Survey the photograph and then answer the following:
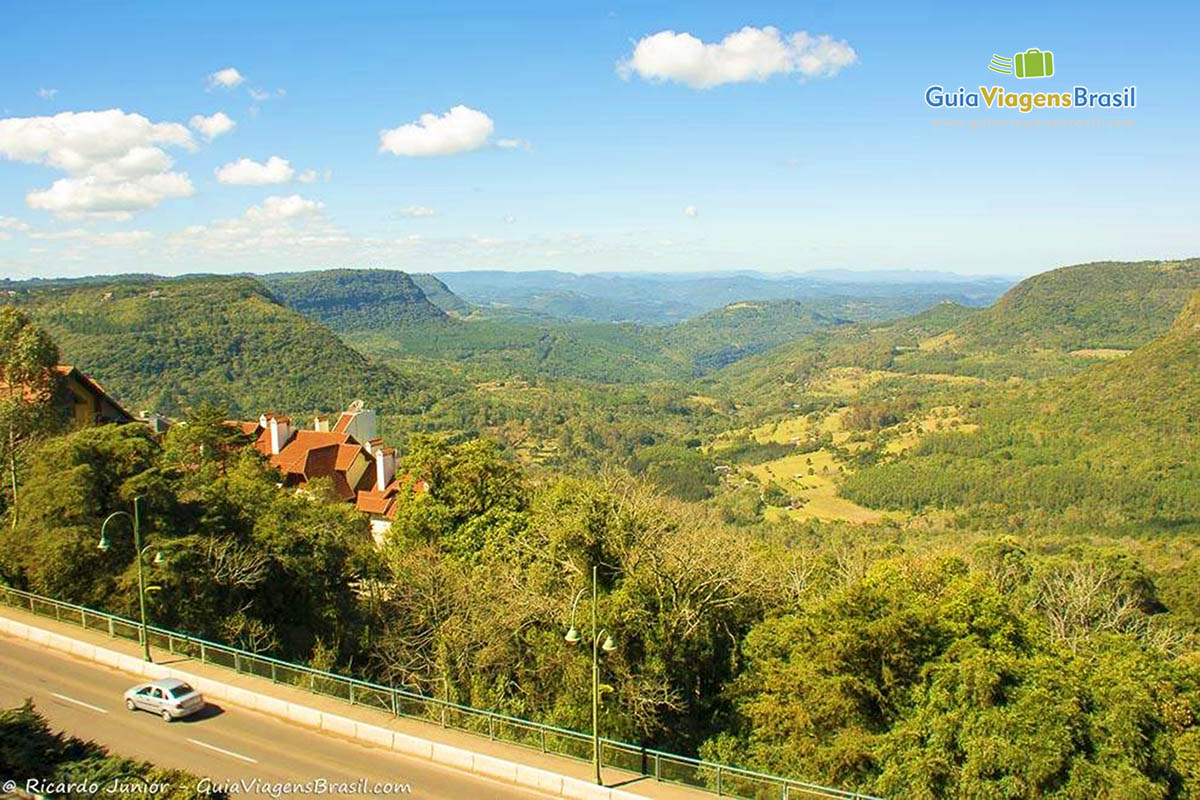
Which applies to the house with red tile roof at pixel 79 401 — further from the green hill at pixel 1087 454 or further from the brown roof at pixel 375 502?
the green hill at pixel 1087 454

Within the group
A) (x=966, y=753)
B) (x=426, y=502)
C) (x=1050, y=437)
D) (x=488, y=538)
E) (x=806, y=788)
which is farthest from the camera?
(x=1050, y=437)

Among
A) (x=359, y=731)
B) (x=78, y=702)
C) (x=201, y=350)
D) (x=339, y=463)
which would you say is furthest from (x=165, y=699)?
(x=201, y=350)

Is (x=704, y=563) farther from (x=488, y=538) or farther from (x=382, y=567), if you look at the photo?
(x=382, y=567)

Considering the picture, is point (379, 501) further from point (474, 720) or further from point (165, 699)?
point (474, 720)

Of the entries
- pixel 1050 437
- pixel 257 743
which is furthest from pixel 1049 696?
pixel 1050 437

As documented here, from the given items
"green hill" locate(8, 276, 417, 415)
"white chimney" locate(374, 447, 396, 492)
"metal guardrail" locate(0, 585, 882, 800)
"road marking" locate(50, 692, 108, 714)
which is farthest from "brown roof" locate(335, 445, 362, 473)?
"green hill" locate(8, 276, 417, 415)
